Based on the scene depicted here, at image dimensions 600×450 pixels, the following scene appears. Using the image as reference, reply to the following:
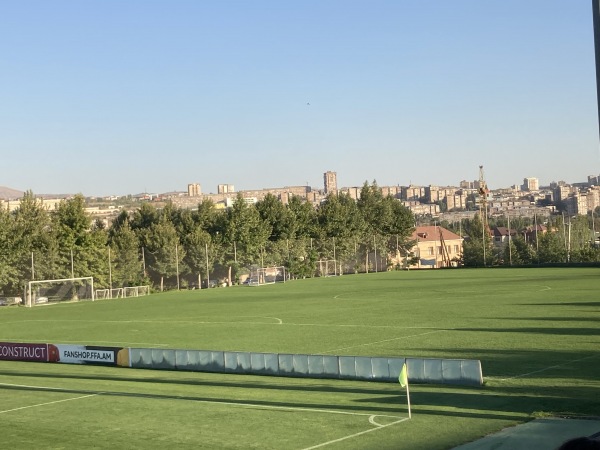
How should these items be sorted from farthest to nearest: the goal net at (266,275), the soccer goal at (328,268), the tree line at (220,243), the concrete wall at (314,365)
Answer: the soccer goal at (328,268)
the goal net at (266,275)
the tree line at (220,243)
the concrete wall at (314,365)

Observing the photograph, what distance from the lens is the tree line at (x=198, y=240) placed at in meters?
86.0

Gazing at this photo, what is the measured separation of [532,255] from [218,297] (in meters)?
57.1

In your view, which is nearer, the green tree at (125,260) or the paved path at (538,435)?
the paved path at (538,435)

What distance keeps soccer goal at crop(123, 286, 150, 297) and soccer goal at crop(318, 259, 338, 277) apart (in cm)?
2585

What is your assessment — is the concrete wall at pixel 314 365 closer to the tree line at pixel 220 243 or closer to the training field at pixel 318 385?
the training field at pixel 318 385

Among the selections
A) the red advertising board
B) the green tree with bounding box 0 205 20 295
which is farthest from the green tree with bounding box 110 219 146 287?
the red advertising board

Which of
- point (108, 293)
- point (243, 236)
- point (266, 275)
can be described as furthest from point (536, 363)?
point (243, 236)

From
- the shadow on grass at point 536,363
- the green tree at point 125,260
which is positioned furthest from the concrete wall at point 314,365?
the green tree at point 125,260

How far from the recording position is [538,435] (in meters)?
16.9

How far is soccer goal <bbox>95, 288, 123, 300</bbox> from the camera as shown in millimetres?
85812

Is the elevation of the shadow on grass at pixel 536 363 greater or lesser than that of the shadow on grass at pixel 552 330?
lesser

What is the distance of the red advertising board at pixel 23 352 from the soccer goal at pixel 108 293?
160 feet

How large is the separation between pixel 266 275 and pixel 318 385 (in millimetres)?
74740

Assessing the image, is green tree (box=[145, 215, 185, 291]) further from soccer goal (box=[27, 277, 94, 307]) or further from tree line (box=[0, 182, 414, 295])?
soccer goal (box=[27, 277, 94, 307])
